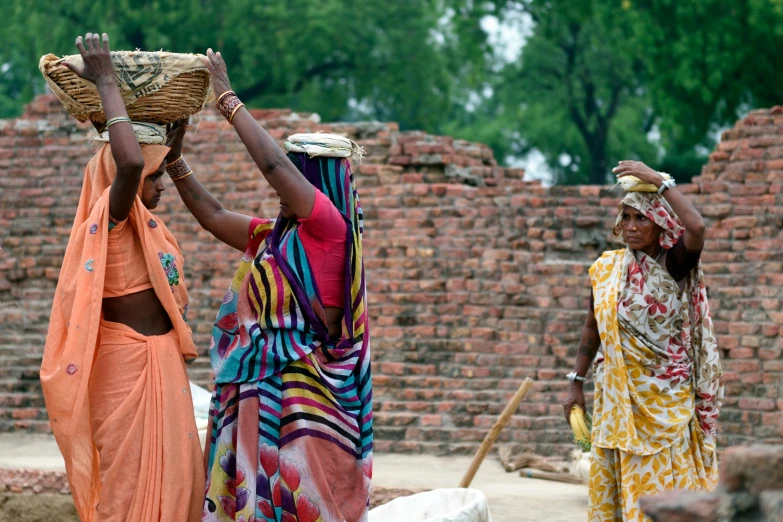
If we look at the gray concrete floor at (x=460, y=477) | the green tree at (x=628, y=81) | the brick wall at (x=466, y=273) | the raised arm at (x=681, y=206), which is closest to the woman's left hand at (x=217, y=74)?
the raised arm at (x=681, y=206)

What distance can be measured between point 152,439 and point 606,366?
1846 millimetres

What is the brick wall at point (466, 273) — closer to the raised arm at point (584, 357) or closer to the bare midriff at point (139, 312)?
the raised arm at point (584, 357)

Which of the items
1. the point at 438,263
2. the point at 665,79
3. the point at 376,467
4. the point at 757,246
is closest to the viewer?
the point at 376,467

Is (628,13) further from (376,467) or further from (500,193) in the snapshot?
(376,467)

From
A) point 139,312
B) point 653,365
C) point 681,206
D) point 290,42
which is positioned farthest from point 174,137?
point 290,42

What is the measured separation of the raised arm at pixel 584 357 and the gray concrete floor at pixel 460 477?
3.99 ft

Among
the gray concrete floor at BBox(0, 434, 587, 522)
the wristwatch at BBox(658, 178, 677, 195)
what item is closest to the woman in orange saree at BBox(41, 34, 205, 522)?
the wristwatch at BBox(658, 178, 677, 195)

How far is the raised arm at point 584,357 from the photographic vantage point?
15.4 ft

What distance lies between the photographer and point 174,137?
396 centimetres

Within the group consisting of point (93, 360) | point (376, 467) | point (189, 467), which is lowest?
point (376, 467)

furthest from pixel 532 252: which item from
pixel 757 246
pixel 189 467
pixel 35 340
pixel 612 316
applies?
pixel 189 467

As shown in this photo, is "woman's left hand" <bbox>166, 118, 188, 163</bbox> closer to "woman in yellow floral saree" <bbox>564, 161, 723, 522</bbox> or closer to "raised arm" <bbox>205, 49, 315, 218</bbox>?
"raised arm" <bbox>205, 49, 315, 218</bbox>

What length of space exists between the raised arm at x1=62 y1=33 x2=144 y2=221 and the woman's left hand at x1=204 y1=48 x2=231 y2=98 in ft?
0.94

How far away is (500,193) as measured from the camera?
382 inches
